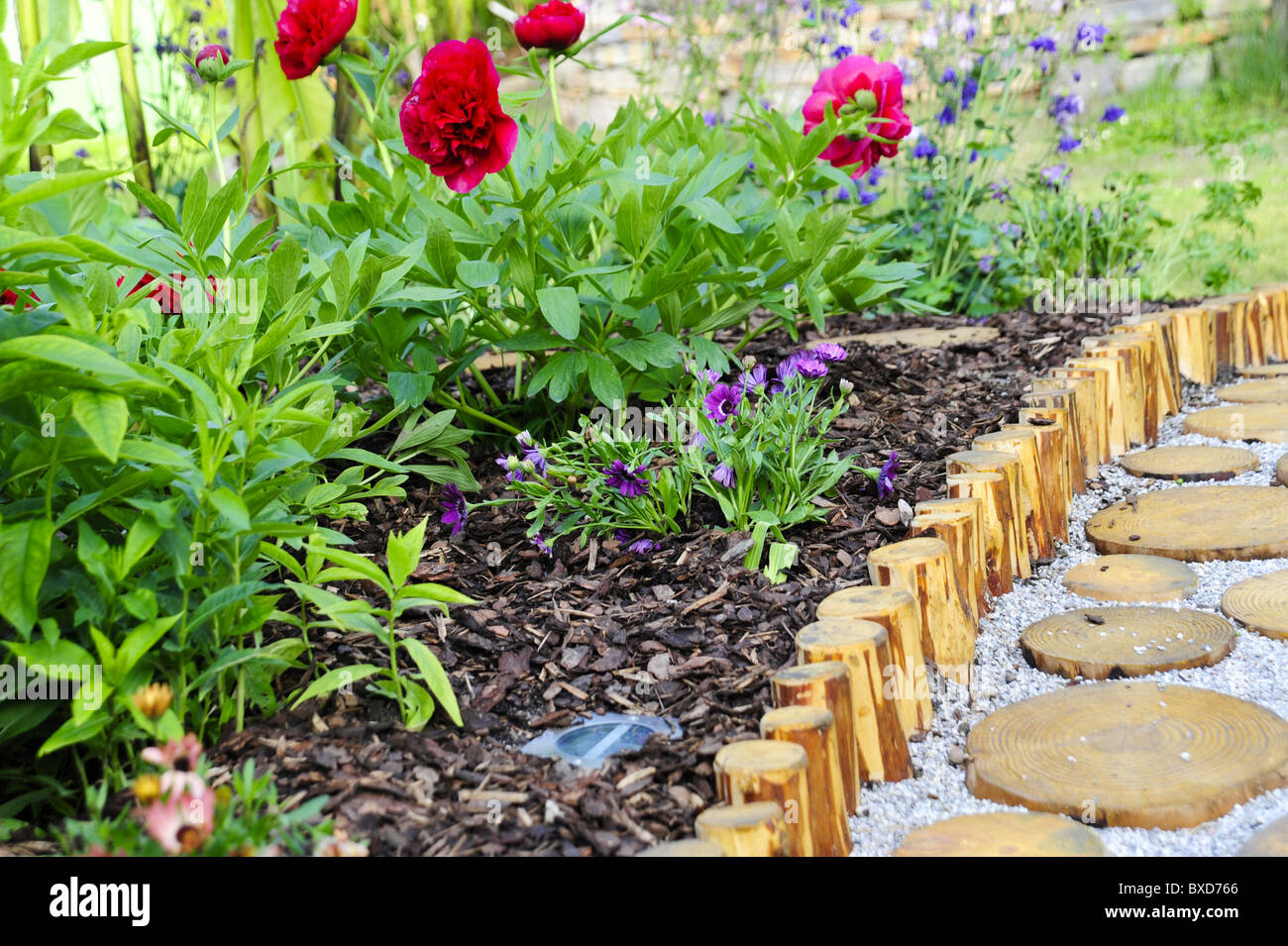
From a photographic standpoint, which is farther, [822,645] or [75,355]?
[822,645]

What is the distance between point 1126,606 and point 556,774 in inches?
46.0

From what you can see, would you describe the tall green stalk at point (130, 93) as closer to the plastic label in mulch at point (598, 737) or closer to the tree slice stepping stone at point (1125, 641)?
the plastic label in mulch at point (598, 737)

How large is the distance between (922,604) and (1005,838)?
503mm

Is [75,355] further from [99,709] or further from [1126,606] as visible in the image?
[1126,606]

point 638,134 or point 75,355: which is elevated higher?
point 638,134

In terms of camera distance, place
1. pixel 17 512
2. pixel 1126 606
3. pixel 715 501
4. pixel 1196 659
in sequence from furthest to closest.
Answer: pixel 715 501
pixel 1126 606
pixel 1196 659
pixel 17 512

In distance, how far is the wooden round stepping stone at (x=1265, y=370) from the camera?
3695mm

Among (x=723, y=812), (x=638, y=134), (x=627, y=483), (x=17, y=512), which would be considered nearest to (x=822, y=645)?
(x=723, y=812)

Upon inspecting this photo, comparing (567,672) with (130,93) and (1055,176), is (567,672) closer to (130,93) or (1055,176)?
(130,93)

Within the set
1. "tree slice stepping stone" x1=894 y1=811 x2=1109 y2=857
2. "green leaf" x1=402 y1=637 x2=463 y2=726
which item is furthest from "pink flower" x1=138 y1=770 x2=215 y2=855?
"tree slice stepping stone" x1=894 y1=811 x2=1109 y2=857

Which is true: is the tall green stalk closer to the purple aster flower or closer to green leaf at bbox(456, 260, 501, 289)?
green leaf at bbox(456, 260, 501, 289)

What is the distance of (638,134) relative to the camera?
107 inches

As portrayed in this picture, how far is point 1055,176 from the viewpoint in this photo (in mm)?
4422

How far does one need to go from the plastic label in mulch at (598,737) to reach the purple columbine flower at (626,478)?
553mm
